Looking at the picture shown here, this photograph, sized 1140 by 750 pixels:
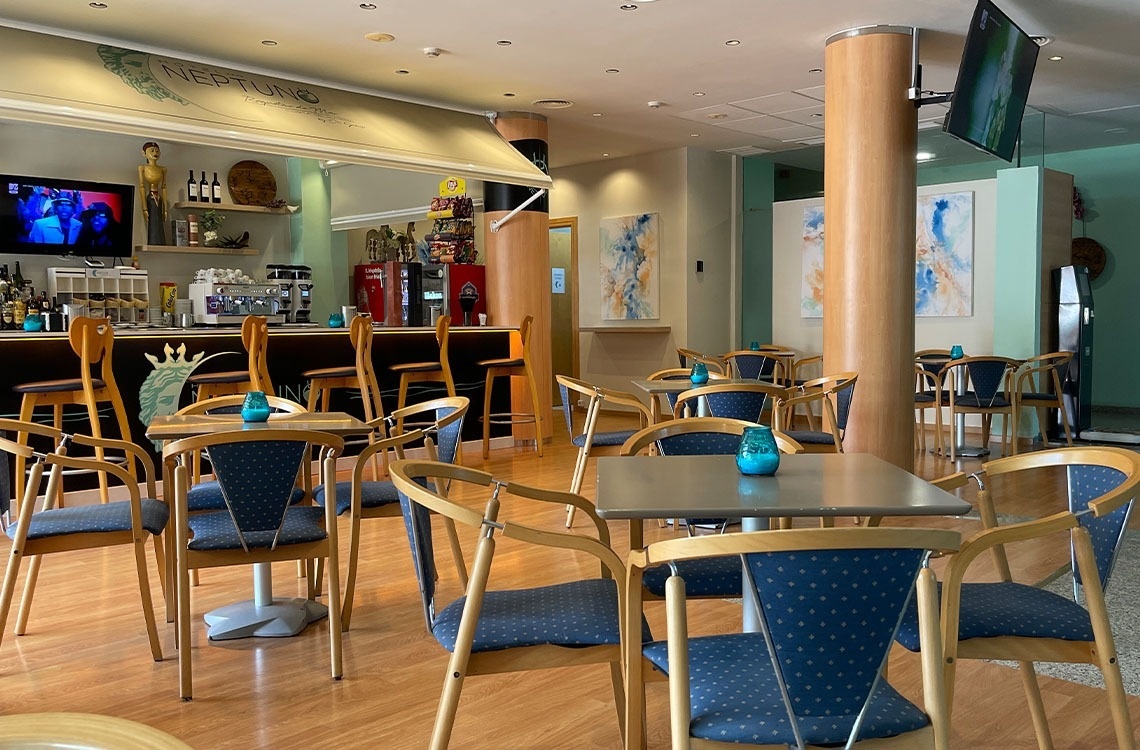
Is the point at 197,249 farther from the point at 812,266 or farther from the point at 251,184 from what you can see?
the point at 812,266

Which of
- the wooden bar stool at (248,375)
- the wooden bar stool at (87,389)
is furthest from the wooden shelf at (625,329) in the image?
the wooden bar stool at (87,389)

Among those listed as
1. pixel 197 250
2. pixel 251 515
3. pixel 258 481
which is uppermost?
pixel 197 250

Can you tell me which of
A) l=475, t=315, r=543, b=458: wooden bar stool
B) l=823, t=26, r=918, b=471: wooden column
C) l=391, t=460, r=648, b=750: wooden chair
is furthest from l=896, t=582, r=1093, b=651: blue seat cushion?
l=475, t=315, r=543, b=458: wooden bar stool

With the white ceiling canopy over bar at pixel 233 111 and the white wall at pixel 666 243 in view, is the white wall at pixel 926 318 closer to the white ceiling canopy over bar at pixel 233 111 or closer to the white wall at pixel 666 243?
the white wall at pixel 666 243

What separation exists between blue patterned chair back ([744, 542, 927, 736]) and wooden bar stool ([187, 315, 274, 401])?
17.8 ft

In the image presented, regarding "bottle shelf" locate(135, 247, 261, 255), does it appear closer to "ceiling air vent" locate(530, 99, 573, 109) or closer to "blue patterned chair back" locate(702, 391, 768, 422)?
"ceiling air vent" locate(530, 99, 573, 109)

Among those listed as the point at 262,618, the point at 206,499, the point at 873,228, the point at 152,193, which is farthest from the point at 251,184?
the point at 262,618

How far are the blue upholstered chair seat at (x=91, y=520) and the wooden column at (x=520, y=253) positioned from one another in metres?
5.47

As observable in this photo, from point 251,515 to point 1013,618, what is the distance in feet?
7.40

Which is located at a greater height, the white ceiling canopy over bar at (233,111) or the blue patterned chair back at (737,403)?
the white ceiling canopy over bar at (233,111)

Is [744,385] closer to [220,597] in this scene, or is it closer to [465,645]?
[220,597]

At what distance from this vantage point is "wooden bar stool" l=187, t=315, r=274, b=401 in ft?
21.4

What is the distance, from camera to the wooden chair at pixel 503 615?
2.12 meters

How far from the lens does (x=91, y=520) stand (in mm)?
3447
